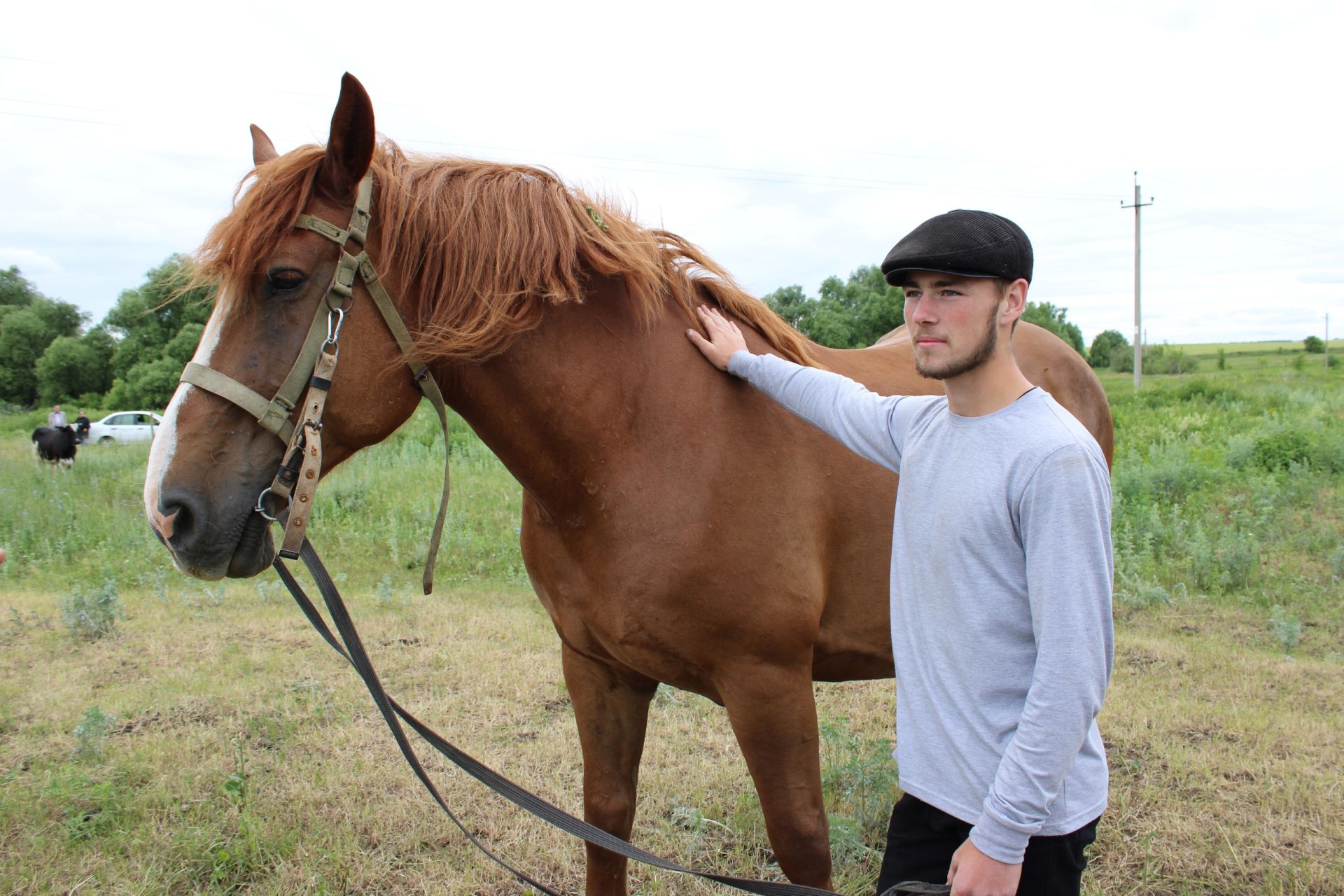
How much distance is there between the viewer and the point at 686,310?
2289 mm

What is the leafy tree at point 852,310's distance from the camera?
86.1 ft

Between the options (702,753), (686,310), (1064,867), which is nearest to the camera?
(1064,867)

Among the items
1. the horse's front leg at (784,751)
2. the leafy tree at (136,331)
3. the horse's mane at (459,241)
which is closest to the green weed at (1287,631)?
the horse's front leg at (784,751)

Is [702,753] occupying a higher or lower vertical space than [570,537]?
lower

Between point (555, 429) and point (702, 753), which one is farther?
point (702, 753)

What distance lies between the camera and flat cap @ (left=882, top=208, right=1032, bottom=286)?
1.39 metres

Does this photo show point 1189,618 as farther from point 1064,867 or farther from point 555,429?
point 555,429

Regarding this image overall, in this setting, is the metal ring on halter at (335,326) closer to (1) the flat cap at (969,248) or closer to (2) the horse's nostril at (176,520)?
(2) the horse's nostril at (176,520)

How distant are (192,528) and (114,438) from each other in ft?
84.9

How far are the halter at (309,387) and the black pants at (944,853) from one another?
1.47 m

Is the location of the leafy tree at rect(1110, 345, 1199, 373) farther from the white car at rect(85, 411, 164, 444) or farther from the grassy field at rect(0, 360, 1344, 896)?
the white car at rect(85, 411, 164, 444)

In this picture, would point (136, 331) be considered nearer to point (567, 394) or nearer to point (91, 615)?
point (91, 615)

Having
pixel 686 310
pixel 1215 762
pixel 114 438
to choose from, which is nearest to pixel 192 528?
pixel 686 310

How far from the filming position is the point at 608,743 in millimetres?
2475
